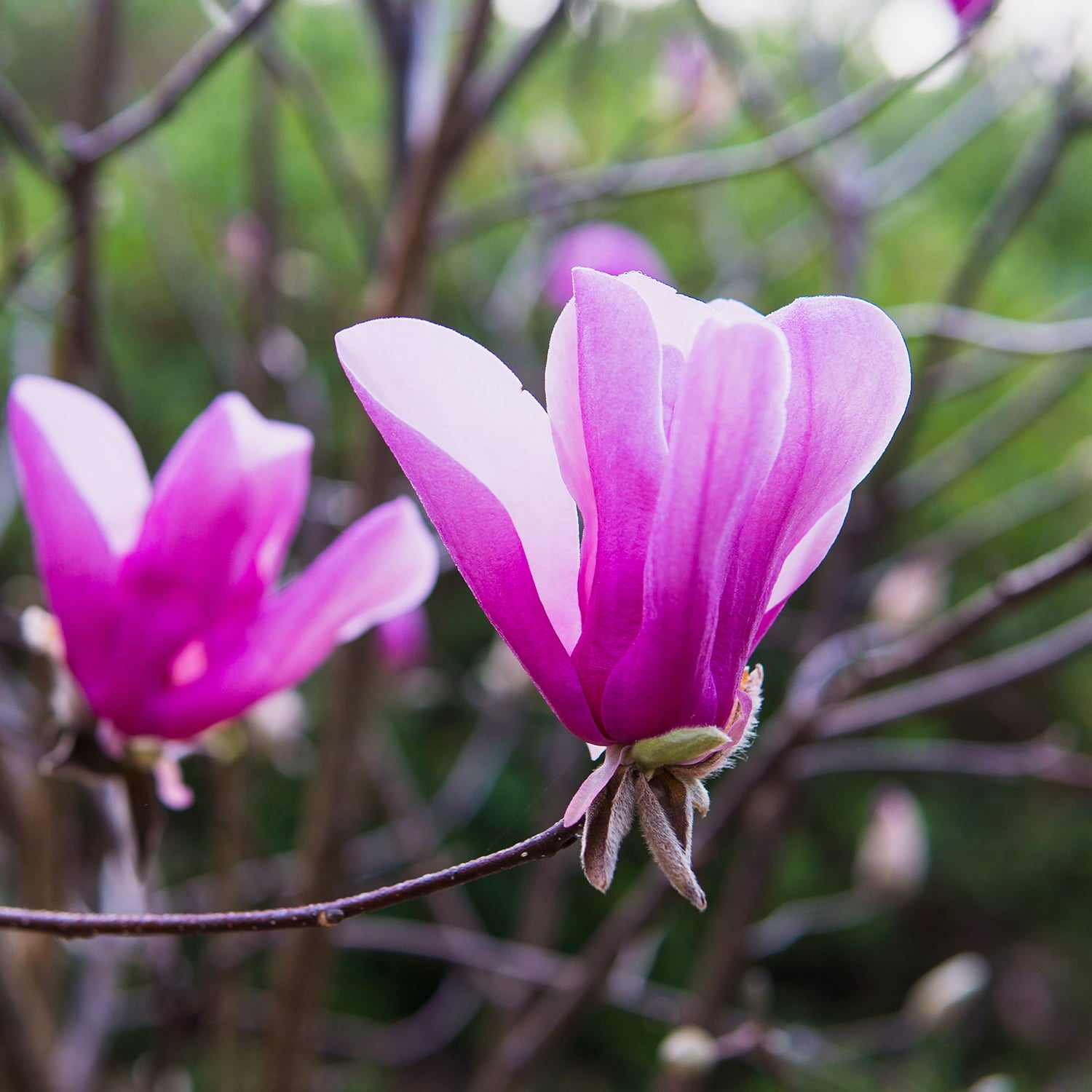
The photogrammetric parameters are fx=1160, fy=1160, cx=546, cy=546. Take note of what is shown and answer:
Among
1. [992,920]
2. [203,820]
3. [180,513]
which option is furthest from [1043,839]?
[180,513]

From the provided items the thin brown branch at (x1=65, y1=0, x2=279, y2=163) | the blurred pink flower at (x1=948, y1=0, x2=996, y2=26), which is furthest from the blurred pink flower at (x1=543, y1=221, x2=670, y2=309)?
the thin brown branch at (x1=65, y1=0, x2=279, y2=163)

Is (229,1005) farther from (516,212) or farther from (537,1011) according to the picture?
(516,212)

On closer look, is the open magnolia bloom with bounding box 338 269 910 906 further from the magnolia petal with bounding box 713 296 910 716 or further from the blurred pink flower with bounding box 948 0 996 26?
the blurred pink flower with bounding box 948 0 996 26

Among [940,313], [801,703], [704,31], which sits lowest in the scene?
[801,703]

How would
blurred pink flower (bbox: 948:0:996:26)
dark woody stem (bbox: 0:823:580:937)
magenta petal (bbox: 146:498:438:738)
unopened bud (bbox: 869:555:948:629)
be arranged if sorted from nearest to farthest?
dark woody stem (bbox: 0:823:580:937)
magenta petal (bbox: 146:498:438:738)
blurred pink flower (bbox: 948:0:996:26)
unopened bud (bbox: 869:555:948:629)

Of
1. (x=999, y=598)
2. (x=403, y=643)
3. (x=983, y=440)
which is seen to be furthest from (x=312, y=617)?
(x=983, y=440)

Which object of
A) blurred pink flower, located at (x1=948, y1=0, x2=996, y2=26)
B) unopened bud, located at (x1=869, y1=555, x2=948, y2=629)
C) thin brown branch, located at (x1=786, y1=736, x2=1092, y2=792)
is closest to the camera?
blurred pink flower, located at (x1=948, y1=0, x2=996, y2=26)

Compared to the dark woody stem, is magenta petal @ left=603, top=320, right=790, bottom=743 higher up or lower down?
higher up
